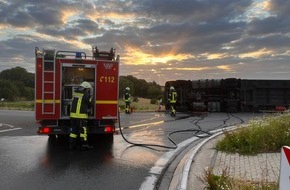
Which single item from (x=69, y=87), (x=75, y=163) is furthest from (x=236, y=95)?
(x=75, y=163)

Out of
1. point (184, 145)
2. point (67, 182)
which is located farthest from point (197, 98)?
point (67, 182)

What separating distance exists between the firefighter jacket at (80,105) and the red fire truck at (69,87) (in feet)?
2.48

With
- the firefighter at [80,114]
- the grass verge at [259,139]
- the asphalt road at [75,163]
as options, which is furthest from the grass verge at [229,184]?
the firefighter at [80,114]

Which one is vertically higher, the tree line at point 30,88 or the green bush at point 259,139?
the tree line at point 30,88

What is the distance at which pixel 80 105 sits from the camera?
1040 cm

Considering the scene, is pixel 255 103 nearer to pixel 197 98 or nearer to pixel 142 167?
pixel 197 98

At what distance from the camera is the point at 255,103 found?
2561cm

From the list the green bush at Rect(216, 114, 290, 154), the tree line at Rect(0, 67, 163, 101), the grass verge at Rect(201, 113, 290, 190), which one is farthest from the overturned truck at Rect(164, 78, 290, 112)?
the tree line at Rect(0, 67, 163, 101)

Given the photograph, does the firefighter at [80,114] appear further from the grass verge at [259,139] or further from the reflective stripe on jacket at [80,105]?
the grass verge at [259,139]

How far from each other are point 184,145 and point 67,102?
357 centimetres

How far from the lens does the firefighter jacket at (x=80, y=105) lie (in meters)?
10.4

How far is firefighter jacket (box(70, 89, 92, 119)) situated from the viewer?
34.1 ft

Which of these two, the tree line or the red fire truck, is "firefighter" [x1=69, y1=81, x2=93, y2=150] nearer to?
the red fire truck

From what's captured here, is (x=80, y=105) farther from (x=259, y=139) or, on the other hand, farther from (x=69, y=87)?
(x=259, y=139)
